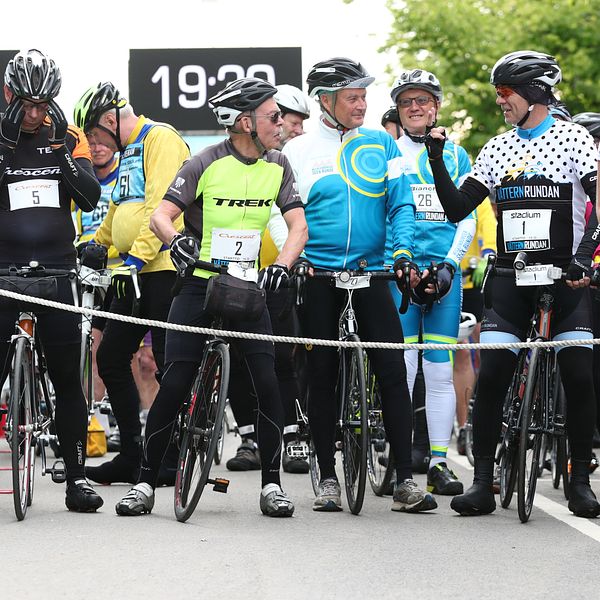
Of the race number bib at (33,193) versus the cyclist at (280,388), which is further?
the cyclist at (280,388)

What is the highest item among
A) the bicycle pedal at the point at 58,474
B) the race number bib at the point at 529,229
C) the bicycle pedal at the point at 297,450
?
the race number bib at the point at 529,229

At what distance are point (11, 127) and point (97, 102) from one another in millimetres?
1646

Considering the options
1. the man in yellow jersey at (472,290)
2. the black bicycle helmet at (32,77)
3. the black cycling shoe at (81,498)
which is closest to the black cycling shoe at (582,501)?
the black cycling shoe at (81,498)

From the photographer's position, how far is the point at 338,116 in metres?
8.64

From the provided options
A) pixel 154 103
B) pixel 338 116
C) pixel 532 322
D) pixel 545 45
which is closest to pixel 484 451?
pixel 532 322

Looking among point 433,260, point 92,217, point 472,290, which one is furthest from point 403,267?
point 472,290

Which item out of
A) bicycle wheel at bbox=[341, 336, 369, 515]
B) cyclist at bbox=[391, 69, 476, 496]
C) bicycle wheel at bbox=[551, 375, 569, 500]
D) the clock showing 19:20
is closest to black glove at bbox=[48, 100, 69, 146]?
bicycle wheel at bbox=[341, 336, 369, 515]

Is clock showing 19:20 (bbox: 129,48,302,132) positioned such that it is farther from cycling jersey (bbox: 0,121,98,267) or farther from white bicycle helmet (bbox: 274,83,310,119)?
cycling jersey (bbox: 0,121,98,267)

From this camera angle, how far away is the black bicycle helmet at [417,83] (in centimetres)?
969

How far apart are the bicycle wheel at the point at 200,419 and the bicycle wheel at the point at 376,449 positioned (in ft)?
3.89

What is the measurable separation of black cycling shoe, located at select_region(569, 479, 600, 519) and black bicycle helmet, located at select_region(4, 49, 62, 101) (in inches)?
129

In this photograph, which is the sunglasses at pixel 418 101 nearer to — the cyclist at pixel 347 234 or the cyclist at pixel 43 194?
the cyclist at pixel 347 234

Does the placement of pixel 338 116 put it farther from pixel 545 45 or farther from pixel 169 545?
pixel 545 45

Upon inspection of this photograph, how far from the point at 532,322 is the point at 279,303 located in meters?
2.67
